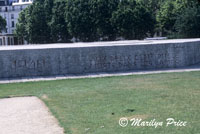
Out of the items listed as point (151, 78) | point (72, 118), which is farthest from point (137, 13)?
point (72, 118)

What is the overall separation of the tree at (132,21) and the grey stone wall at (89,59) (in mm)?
24875

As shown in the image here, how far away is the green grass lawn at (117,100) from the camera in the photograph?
8602 millimetres

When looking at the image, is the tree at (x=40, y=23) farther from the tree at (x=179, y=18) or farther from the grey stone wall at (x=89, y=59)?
the grey stone wall at (x=89, y=59)

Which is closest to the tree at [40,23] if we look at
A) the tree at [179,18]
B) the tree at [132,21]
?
the tree at [132,21]

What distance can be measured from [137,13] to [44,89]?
112ft

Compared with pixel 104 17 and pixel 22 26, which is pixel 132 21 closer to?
pixel 104 17

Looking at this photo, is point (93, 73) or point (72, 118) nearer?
point (72, 118)

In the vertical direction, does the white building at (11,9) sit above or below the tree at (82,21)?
above

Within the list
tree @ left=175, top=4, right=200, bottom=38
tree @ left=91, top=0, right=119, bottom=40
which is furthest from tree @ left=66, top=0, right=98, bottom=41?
tree @ left=175, top=4, right=200, bottom=38

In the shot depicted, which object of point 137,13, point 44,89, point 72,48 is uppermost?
point 137,13

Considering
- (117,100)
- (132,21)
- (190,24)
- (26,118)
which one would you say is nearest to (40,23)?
(132,21)

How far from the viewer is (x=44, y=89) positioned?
597 inches

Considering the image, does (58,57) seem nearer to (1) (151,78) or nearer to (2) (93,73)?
(2) (93,73)

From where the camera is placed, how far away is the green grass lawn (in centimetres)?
860
